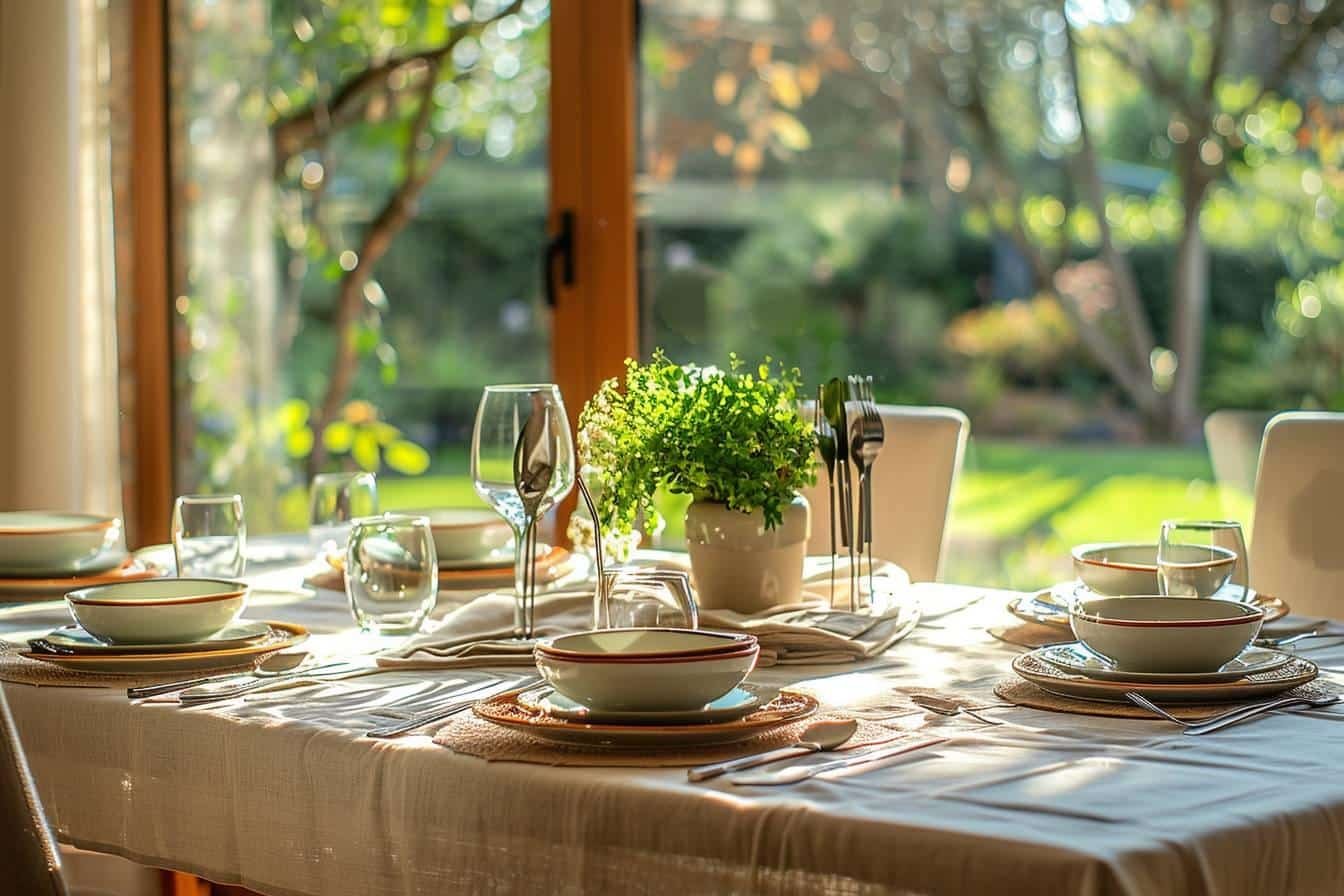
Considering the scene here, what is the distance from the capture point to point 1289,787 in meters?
1.05

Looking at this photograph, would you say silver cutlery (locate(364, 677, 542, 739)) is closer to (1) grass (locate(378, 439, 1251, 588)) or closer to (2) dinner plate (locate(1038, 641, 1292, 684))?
(2) dinner plate (locate(1038, 641, 1292, 684))

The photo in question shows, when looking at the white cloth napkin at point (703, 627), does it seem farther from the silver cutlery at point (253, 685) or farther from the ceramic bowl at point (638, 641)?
the ceramic bowl at point (638, 641)

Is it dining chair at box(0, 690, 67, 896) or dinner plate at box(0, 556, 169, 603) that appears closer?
dining chair at box(0, 690, 67, 896)

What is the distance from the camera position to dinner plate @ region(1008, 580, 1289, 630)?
5.40 ft

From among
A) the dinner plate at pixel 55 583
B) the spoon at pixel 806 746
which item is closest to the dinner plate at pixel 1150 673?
the spoon at pixel 806 746

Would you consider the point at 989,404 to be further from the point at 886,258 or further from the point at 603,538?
the point at 603,538

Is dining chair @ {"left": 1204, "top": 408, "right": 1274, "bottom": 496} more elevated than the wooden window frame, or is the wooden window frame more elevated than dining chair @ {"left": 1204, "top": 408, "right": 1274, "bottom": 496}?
the wooden window frame

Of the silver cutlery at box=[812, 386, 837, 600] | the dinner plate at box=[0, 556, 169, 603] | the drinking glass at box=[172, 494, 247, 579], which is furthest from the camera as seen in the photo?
the dinner plate at box=[0, 556, 169, 603]

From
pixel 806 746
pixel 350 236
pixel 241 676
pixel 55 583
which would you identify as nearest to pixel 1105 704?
pixel 806 746

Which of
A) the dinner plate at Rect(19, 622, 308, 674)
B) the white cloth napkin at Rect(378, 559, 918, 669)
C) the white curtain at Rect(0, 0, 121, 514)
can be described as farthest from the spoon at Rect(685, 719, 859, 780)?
the white curtain at Rect(0, 0, 121, 514)

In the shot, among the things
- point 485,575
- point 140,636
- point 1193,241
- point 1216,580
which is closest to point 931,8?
point 1193,241

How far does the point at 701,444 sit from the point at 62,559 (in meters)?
0.93

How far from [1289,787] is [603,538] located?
0.94 m

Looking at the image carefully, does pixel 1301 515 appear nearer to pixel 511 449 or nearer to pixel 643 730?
pixel 511 449
